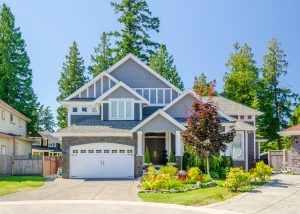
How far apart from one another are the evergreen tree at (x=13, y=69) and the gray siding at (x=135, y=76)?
1768 cm

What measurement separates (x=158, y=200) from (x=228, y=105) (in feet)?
70.2

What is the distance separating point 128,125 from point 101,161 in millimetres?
3576

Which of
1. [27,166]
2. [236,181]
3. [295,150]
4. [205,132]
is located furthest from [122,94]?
[236,181]

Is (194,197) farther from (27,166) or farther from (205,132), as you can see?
(27,166)

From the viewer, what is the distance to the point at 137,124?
32.7 meters

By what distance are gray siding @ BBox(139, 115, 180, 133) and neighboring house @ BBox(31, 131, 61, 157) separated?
3611 cm

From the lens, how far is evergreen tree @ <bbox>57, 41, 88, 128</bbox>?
61.1 m

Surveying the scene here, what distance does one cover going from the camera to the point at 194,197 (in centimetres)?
1880

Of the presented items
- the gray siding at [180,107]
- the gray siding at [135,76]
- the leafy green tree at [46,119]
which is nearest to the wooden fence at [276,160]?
the gray siding at [180,107]

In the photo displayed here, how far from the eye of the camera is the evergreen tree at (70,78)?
61.1m

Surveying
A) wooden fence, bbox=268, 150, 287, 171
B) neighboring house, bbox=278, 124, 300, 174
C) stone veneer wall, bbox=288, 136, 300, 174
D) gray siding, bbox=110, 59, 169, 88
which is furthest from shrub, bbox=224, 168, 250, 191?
wooden fence, bbox=268, 150, 287, 171

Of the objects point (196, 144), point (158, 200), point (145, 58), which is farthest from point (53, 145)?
point (158, 200)

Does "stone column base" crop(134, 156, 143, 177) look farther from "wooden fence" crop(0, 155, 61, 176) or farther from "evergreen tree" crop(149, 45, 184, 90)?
"evergreen tree" crop(149, 45, 184, 90)

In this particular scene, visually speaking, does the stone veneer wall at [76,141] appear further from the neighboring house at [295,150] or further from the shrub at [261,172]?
the neighboring house at [295,150]
